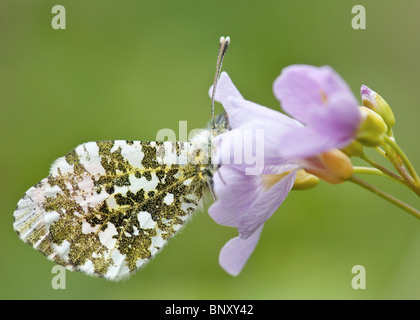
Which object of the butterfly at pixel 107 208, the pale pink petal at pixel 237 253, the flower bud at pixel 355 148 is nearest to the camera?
the flower bud at pixel 355 148

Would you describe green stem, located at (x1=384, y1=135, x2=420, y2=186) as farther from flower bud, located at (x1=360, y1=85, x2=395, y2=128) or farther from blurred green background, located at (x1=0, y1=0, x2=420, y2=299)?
blurred green background, located at (x1=0, y1=0, x2=420, y2=299)

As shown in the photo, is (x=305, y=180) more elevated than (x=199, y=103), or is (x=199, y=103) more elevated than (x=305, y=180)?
(x=199, y=103)

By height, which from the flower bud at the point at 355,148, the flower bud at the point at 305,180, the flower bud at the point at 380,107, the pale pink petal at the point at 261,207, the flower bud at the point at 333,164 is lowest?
the pale pink petal at the point at 261,207

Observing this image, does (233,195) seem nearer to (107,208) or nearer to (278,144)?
(278,144)

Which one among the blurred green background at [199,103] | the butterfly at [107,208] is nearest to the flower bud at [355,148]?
the butterfly at [107,208]

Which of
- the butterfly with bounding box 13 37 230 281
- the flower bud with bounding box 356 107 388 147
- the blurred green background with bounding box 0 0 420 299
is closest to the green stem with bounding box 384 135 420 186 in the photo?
the flower bud with bounding box 356 107 388 147

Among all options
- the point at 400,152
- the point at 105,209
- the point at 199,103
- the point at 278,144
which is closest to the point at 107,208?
the point at 105,209

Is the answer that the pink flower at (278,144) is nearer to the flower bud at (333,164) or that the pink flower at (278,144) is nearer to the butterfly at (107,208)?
the flower bud at (333,164)
